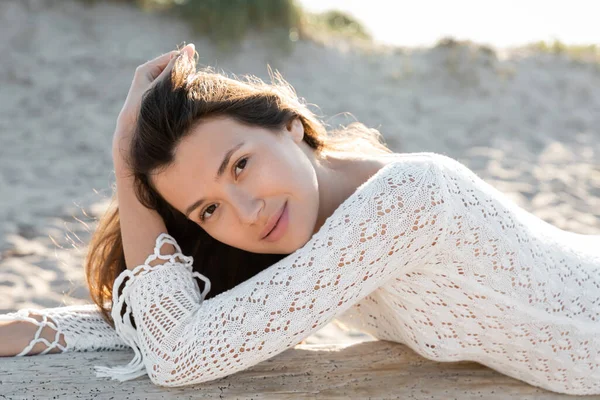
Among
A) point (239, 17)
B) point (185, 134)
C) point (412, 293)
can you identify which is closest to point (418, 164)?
point (412, 293)

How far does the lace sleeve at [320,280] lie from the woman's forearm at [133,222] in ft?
1.00

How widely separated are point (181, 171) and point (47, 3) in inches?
285

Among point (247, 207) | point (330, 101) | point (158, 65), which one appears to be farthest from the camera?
point (330, 101)

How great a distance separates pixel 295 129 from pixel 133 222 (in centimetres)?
64

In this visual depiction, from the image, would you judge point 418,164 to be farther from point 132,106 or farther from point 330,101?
point 330,101

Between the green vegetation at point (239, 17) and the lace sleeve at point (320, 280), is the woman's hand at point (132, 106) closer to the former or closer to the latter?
the lace sleeve at point (320, 280)

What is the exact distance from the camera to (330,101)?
8.12 meters

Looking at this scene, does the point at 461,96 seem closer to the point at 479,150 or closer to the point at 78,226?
the point at 479,150

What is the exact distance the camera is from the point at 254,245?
2125mm

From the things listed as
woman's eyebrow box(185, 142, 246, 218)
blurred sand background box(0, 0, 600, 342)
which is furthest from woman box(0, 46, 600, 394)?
blurred sand background box(0, 0, 600, 342)

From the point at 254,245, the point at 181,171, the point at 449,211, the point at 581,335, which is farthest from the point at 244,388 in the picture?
the point at 581,335

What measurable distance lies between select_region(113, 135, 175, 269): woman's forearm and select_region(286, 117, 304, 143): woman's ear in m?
0.54

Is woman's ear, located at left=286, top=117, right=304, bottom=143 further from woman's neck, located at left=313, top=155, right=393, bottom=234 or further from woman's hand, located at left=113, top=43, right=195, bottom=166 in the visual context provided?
woman's hand, located at left=113, top=43, right=195, bottom=166

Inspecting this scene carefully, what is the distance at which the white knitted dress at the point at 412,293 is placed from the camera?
1938mm
